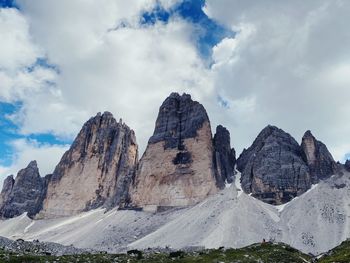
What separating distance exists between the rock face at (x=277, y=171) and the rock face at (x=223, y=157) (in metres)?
5.74

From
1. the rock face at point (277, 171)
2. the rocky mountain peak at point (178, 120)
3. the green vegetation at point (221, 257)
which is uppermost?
the rocky mountain peak at point (178, 120)

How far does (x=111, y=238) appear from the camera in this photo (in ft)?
477

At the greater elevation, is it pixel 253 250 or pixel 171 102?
pixel 171 102

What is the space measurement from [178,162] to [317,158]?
166 feet

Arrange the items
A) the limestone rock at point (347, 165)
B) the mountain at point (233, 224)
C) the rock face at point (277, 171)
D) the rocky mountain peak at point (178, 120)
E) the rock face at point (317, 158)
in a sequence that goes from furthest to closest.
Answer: the rocky mountain peak at point (178, 120)
the limestone rock at point (347, 165)
the rock face at point (317, 158)
the rock face at point (277, 171)
the mountain at point (233, 224)

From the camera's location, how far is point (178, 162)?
174750 millimetres

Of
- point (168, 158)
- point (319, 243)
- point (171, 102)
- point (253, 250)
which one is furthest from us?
point (171, 102)

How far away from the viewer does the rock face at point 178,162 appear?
16588 cm

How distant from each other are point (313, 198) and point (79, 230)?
84.3 m

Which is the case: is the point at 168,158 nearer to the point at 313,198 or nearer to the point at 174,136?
the point at 174,136

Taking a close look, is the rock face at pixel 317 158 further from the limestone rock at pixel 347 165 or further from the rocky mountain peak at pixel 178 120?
the rocky mountain peak at pixel 178 120

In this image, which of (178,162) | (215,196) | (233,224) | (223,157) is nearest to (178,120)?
(178,162)

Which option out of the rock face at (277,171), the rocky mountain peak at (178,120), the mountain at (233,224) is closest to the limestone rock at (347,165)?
the mountain at (233,224)

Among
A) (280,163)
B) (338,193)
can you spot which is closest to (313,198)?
(338,193)
